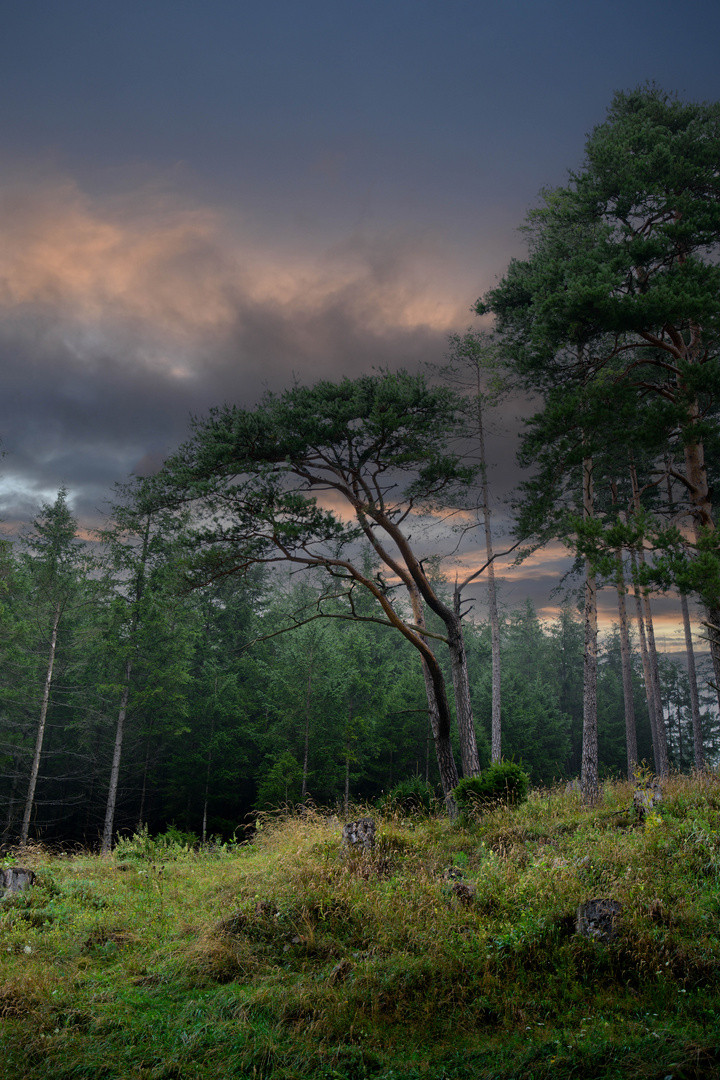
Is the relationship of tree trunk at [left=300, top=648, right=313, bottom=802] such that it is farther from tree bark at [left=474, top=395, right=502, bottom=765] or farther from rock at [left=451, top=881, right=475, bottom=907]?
rock at [left=451, top=881, right=475, bottom=907]

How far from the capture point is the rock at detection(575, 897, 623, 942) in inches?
178

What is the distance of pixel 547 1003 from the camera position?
13.0 ft

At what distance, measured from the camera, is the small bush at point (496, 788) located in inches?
355

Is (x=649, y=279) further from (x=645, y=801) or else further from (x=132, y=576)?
(x=132, y=576)

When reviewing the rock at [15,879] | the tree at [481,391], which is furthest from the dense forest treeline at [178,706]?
the rock at [15,879]

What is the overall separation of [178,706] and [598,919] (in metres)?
19.0

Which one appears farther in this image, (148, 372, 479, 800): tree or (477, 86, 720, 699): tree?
(148, 372, 479, 800): tree

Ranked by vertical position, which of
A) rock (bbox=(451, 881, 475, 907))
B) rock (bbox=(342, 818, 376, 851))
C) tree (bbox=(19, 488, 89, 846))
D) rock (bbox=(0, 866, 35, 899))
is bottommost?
rock (bbox=(0, 866, 35, 899))

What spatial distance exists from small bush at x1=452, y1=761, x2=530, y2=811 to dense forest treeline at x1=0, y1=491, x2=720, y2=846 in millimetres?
8520

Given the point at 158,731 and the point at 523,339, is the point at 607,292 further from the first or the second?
the point at 158,731

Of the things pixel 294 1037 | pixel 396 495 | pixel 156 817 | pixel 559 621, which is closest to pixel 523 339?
pixel 396 495

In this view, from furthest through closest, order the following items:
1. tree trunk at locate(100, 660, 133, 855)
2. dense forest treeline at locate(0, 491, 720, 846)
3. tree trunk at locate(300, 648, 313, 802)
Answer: tree trunk at locate(300, 648, 313, 802) → dense forest treeline at locate(0, 491, 720, 846) → tree trunk at locate(100, 660, 133, 855)

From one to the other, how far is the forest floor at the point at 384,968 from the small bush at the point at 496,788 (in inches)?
73.0

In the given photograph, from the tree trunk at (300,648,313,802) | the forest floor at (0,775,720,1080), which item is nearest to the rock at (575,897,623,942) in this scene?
the forest floor at (0,775,720,1080)
